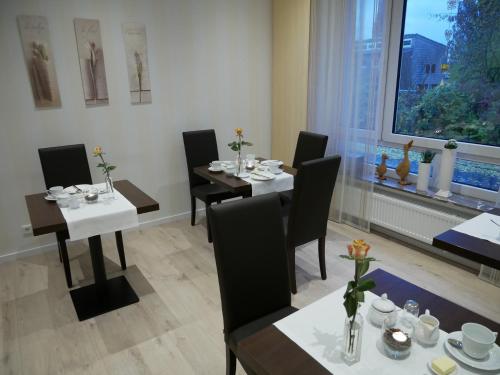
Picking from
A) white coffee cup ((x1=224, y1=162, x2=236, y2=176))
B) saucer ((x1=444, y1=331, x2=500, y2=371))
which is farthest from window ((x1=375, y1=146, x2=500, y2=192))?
saucer ((x1=444, y1=331, x2=500, y2=371))

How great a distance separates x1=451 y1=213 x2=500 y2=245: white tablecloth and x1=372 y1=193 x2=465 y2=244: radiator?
35.1 inches

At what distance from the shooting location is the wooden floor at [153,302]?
6.54ft

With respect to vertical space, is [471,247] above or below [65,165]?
below

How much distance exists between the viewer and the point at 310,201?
91.7 inches

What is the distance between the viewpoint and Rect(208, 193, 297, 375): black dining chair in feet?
4.68

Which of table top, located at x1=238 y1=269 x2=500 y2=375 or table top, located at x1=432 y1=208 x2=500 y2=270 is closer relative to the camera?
table top, located at x1=238 y1=269 x2=500 y2=375

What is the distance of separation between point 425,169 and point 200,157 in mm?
2047

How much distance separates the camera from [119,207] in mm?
2244

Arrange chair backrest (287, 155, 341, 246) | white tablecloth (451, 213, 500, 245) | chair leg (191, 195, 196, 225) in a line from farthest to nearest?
chair leg (191, 195, 196, 225) < chair backrest (287, 155, 341, 246) < white tablecloth (451, 213, 500, 245)

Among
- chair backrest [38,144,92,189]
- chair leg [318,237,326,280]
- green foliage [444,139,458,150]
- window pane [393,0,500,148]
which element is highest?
window pane [393,0,500,148]

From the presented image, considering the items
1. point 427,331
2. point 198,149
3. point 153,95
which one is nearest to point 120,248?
point 198,149

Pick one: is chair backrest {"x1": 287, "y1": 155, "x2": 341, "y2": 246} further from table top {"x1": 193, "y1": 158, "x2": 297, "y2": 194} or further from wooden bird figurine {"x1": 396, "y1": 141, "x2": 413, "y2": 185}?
wooden bird figurine {"x1": 396, "y1": 141, "x2": 413, "y2": 185}

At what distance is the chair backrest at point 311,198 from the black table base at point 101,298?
1219mm

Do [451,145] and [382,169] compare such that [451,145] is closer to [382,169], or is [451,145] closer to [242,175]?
[382,169]
